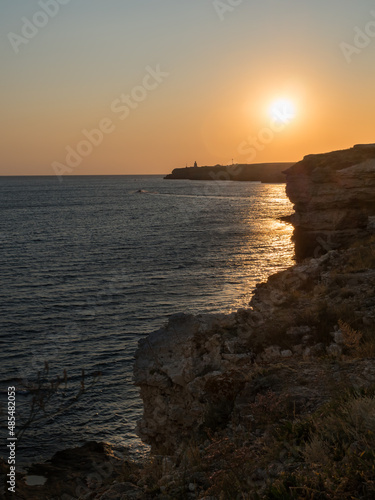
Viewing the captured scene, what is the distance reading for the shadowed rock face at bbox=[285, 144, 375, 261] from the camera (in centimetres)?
3350

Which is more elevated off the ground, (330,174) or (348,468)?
(330,174)

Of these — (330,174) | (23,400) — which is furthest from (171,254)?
(23,400)

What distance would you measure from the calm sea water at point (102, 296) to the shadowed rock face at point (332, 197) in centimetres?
520

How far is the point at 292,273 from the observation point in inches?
797

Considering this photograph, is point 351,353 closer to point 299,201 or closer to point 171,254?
point 299,201

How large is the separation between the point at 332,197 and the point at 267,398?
29.6 meters

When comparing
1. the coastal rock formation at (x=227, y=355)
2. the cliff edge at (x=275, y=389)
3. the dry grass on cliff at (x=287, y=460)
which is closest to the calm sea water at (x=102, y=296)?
the coastal rock formation at (x=227, y=355)

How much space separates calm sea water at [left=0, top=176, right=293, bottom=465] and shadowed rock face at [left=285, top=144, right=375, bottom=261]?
5196 millimetres

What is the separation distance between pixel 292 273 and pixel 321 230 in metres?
17.5

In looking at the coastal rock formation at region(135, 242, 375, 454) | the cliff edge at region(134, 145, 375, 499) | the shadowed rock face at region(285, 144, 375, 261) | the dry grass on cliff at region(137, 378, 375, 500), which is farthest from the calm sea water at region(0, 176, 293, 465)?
the dry grass on cliff at region(137, 378, 375, 500)

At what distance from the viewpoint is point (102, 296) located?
102 ft

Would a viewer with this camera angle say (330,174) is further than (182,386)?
Yes

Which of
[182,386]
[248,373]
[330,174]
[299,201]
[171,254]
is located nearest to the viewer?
[248,373]

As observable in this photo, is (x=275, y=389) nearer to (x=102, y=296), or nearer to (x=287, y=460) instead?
(x=287, y=460)
